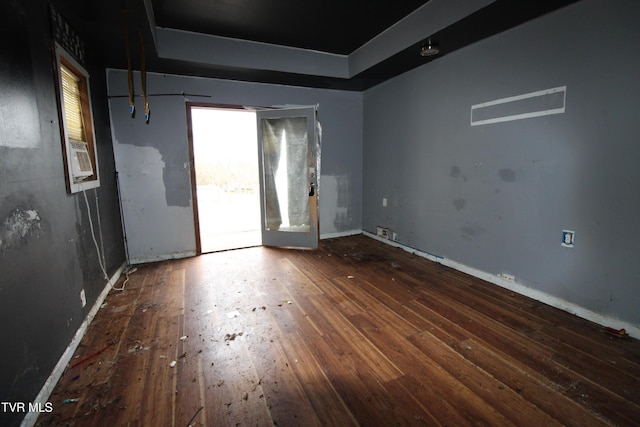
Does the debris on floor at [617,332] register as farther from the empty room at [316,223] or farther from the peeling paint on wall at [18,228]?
the peeling paint on wall at [18,228]

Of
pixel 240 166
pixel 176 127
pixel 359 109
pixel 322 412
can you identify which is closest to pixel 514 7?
pixel 359 109

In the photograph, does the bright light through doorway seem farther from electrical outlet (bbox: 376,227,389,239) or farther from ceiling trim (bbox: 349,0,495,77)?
ceiling trim (bbox: 349,0,495,77)

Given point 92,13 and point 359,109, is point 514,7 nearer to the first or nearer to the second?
point 359,109

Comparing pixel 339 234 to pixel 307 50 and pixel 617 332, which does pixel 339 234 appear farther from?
pixel 617 332

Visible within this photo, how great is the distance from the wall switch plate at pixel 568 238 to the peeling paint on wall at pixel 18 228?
3642 millimetres

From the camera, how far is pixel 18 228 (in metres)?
1.48

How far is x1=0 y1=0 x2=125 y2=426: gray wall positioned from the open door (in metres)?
2.45

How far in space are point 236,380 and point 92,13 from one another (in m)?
2.88

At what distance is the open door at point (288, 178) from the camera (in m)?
4.29

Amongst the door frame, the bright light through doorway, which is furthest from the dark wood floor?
the bright light through doorway

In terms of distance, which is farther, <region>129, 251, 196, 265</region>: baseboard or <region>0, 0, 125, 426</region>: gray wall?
<region>129, 251, 196, 265</region>: baseboard

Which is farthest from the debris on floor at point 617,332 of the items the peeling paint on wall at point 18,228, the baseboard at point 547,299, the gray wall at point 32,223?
the peeling paint on wall at point 18,228

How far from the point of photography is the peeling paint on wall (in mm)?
1366

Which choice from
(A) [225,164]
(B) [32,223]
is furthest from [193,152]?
(A) [225,164]
